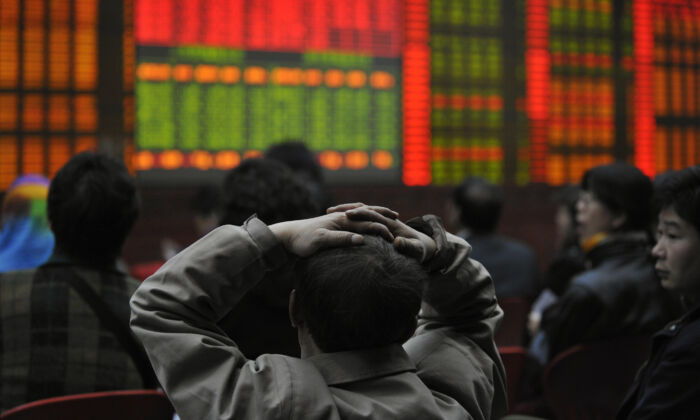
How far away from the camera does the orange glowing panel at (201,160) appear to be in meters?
4.22

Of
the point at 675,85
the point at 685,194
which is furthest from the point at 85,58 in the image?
the point at 675,85

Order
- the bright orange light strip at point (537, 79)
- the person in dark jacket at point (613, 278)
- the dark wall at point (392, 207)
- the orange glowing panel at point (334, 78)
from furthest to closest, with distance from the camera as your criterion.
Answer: the bright orange light strip at point (537, 79)
the orange glowing panel at point (334, 78)
the dark wall at point (392, 207)
the person in dark jacket at point (613, 278)

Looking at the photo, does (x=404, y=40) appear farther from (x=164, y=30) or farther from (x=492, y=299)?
(x=492, y=299)

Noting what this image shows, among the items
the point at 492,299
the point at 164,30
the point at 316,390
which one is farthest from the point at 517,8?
the point at 316,390

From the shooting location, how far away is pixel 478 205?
11.7 feet

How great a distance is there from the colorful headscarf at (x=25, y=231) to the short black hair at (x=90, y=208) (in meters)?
0.54

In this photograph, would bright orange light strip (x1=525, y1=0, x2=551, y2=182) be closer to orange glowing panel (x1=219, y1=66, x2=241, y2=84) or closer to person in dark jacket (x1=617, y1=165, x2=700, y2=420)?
orange glowing panel (x1=219, y1=66, x2=241, y2=84)

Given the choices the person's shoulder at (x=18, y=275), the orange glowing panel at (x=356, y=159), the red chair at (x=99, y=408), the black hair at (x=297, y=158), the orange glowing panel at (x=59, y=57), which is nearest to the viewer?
the red chair at (x=99, y=408)

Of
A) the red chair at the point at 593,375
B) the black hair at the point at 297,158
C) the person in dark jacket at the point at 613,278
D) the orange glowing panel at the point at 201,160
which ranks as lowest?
the red chair at the point at 593,375

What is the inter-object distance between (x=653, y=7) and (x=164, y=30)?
11.1ft

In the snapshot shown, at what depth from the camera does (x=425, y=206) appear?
477cm

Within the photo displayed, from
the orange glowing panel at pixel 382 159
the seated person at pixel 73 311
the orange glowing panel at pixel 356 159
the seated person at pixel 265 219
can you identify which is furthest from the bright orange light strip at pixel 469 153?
the seated person at pixel 73 311

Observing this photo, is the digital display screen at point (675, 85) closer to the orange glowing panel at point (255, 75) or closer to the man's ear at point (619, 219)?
the orange glowing panel at point (255, 75)

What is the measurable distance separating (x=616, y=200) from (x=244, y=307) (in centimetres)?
147
